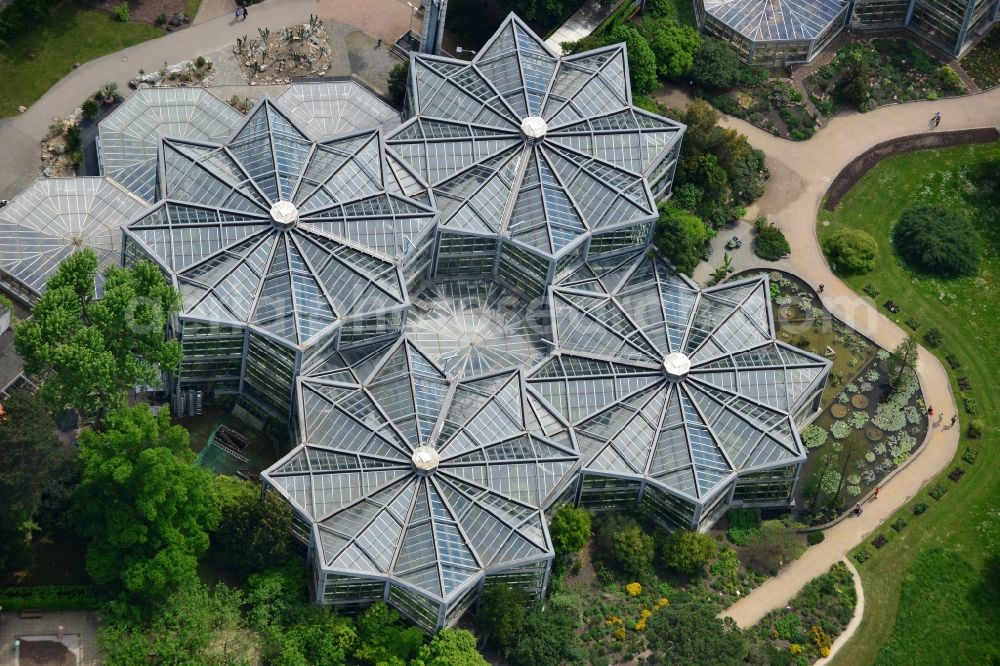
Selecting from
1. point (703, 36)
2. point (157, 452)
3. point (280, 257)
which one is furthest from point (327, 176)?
point (703, 36)

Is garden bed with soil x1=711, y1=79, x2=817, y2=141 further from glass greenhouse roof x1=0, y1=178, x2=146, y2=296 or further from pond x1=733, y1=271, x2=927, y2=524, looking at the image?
glass greenhouse roof x1=0, y1=178, x2=146, y2=296

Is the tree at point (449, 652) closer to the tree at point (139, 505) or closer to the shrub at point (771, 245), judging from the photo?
the tree at point (139, 505)

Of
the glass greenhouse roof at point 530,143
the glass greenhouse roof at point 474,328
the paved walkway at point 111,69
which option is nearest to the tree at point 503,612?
the glass greenhouse roof at point 474,328

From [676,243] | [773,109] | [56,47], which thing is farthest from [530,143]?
[56,47]

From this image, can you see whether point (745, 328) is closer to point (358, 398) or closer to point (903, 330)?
point (903, 330)

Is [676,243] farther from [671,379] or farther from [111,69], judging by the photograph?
[111,69]

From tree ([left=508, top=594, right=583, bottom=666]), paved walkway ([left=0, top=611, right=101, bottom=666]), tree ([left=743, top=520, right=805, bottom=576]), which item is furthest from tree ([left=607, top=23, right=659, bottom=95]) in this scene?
paved walkway ([left=0, top=611, right=101, bottom=666])
